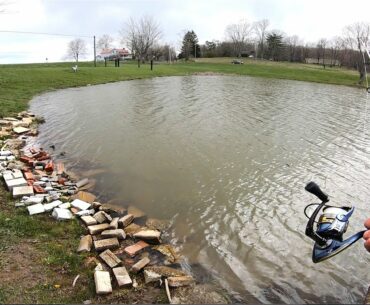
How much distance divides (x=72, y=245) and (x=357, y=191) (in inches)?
283

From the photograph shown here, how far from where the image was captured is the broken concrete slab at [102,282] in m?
5.18

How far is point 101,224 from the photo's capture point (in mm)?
7297

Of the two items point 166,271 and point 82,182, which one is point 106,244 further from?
point 82,182

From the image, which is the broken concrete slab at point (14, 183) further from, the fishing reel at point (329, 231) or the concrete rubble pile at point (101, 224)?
the fishing reel at point (329, 231)

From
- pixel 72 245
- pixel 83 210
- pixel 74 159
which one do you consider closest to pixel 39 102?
pixel 74 159

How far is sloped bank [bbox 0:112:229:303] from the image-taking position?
531 cm

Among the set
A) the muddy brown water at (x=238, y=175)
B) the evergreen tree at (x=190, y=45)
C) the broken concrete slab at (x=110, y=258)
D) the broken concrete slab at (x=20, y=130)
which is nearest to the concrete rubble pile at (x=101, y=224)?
the broken concrete slab at (x=110, y=258)

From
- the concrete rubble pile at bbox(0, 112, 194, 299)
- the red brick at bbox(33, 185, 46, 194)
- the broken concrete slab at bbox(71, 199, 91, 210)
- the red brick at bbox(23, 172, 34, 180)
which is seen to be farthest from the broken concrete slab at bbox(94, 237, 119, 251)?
the red brick at bbox(23, 172, 34, 180)

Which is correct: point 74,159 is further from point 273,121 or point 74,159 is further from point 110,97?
point 110,97

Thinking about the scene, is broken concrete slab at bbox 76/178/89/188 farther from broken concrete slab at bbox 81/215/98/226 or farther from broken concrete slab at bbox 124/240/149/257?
broken concrete slab at bbox 124/240/149/257

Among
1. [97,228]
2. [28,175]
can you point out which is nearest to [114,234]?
[97,228]

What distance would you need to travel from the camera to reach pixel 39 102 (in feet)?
74.1

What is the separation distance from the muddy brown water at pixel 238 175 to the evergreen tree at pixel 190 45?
8604cm

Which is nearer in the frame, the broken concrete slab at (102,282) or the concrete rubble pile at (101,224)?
the broken concrete slab at (102,282)
